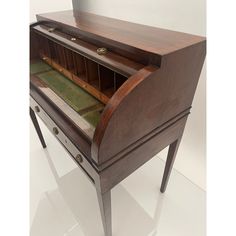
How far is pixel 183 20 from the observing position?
41.3 inches

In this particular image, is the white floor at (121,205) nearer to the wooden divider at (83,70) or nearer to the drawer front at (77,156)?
the drawer front at (77,156)

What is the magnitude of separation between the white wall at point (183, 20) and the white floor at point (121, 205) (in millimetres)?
162

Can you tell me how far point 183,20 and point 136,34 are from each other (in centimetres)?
38

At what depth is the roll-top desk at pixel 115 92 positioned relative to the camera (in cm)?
64

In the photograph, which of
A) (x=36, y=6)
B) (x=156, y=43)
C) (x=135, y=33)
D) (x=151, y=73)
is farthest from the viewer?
(x=36, y=6)

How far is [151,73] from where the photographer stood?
0.61 metres

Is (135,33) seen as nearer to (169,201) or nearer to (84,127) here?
(84,127)

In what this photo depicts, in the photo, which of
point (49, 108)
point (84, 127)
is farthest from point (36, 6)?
point (84, 127)

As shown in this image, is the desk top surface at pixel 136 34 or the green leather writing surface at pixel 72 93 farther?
the green leather writing surface at pixel 72 93

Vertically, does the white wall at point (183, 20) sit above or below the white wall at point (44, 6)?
below

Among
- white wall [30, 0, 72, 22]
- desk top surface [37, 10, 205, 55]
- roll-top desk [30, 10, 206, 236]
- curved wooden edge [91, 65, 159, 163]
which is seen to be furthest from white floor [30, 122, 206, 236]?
white wall [30, 0, 72, 22]

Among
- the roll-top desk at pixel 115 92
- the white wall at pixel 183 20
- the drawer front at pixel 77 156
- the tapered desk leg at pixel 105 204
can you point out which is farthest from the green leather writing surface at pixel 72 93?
the white wall at pixel 183 20

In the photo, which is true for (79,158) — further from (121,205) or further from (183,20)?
(183,20)

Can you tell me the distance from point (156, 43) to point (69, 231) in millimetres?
1167
